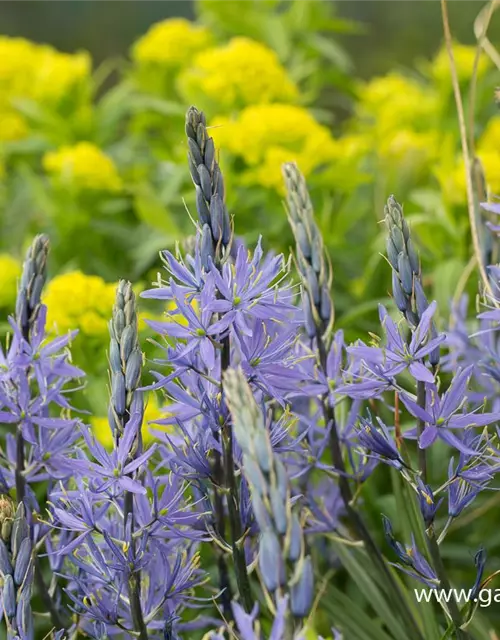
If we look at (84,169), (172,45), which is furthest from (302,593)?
(172,45)

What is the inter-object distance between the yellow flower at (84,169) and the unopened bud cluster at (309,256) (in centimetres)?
88

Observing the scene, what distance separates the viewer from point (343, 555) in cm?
95

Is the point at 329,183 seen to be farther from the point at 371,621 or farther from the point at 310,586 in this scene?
the point at 310,586

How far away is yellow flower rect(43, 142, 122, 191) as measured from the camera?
161cm

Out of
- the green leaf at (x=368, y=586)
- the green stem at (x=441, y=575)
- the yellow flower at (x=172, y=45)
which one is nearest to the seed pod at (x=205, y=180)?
the green stem at (x=441, y=575)

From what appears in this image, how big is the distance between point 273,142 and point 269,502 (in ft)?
3.55

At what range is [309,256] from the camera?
0.80 m

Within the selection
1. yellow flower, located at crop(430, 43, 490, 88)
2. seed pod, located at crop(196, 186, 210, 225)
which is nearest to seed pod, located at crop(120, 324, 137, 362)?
seed pod, located at crop(196, 186, 210, 225)

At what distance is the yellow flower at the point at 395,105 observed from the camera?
6.21 ft

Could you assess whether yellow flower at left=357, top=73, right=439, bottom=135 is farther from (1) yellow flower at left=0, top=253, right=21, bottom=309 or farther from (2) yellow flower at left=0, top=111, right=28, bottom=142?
(1) yellow flower at left=0, top=253, right=21, bottom=309

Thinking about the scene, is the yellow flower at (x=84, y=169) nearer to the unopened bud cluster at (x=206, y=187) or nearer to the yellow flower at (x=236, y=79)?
the yellow flower at (x=236, y=79)

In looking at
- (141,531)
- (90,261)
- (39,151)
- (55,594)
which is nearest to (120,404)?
(141,531)

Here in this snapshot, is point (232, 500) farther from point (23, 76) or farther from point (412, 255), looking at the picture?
point (23, 76)

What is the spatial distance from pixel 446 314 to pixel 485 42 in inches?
21.3
